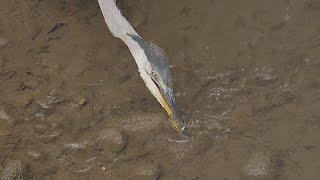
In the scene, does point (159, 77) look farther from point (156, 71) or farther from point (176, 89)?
point (176, 89)

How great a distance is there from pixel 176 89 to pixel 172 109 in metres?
0.49

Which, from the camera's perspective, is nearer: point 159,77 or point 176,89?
point 159,77

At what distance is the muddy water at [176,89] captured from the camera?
10.9 feet

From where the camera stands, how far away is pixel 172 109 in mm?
3078

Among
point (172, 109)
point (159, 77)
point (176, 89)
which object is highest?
point (159, 77)

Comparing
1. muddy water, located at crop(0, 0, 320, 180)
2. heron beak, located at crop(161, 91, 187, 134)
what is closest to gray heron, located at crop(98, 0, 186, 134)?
heron beak, located at crop(161, 91, 187, 134)

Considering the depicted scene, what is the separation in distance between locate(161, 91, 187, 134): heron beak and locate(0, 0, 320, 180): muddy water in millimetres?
232

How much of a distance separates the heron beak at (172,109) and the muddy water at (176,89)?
232 mm

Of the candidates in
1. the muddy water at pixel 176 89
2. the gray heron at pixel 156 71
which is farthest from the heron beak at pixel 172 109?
the muddy water at pixel 176 89

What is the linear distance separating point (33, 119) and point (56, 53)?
501 mm

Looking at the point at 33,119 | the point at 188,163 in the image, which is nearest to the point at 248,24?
the point at 188,163

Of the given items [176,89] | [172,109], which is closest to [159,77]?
[172,109]

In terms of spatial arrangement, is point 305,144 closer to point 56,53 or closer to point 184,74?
point 184,74

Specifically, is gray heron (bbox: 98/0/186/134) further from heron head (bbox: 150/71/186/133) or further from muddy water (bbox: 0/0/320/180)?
muddy water (bbox: 0/0/320/180)
